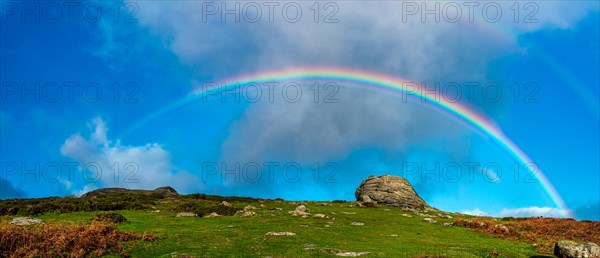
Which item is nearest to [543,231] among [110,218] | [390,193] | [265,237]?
[265,237]

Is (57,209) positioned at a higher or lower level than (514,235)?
higher

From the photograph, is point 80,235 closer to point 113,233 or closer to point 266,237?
point 113,233

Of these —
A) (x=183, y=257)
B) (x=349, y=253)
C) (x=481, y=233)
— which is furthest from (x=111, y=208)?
(x=481, y=233)

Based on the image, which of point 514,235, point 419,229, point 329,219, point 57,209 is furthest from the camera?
point 57,209

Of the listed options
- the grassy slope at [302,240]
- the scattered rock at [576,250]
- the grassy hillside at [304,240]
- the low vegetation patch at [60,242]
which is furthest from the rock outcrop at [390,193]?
the low vegetation patch at [60,242]

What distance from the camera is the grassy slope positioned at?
26.4 meters

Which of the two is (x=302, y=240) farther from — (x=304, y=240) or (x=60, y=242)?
(x=60, y=242)

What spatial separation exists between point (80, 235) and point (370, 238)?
22134mm

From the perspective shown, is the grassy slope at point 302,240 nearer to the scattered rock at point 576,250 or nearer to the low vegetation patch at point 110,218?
the low vegetation patch at point 110,218

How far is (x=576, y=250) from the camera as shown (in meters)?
28.8

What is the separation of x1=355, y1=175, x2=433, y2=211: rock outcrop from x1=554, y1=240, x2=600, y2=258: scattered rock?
51936 mm

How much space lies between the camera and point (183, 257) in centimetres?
2391

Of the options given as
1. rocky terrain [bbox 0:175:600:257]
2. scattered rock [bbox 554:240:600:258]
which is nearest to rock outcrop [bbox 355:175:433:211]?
rocky terrain [bbox 0:175:600:257]

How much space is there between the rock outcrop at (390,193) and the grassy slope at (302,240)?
39.0 meters
